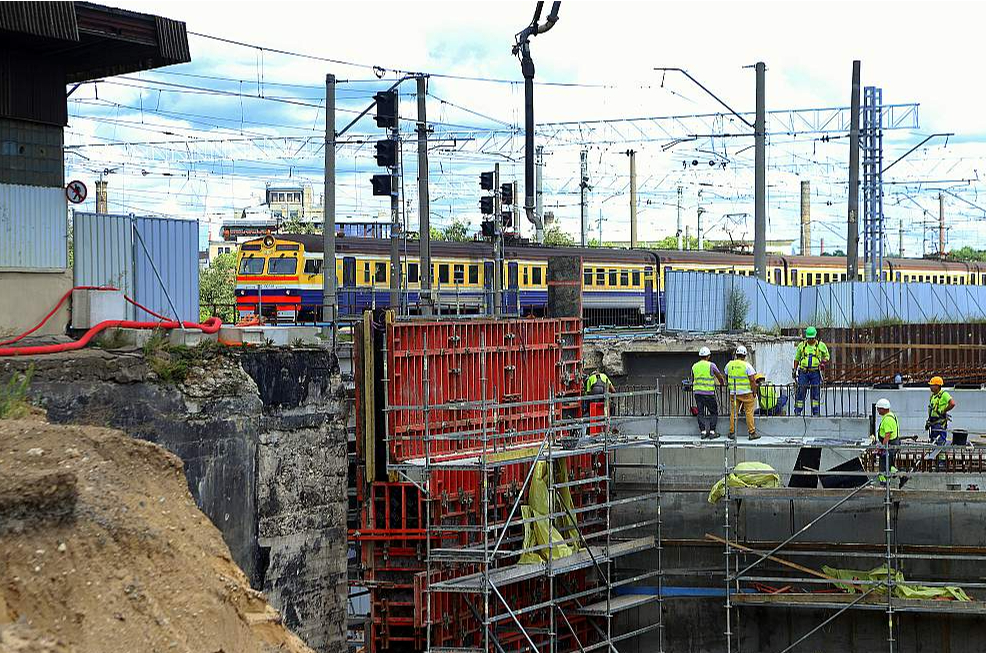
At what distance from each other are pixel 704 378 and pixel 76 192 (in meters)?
10.4

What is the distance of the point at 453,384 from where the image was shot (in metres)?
16.1

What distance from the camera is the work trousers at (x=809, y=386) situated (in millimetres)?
20906

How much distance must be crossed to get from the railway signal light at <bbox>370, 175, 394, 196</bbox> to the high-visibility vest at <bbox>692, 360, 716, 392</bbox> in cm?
679

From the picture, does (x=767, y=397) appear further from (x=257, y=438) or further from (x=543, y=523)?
(x=257, y=438)

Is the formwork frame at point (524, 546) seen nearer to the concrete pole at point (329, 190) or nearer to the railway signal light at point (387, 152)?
the railway signal light at point (387, 152)

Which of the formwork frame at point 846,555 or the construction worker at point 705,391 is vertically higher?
the construction worker at point 705,391

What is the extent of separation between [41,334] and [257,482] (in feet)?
9.99

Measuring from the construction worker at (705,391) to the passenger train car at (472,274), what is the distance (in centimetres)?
662

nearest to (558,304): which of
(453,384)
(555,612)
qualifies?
(453,384)

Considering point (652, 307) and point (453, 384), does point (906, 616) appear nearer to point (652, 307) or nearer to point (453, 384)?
point (453, 384)

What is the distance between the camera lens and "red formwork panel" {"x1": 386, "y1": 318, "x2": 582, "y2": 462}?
15.3m

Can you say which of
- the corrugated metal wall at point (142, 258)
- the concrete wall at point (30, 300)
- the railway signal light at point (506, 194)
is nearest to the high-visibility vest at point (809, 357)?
the railway signal light at point (506, 194)

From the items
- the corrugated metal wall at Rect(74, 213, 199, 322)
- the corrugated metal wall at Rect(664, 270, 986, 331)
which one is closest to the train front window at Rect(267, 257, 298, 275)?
the corrugated metal wall at Rect(664, 270, 986, 331)

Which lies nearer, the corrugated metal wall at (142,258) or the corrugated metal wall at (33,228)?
the corrugated metal wall at (33,228)
